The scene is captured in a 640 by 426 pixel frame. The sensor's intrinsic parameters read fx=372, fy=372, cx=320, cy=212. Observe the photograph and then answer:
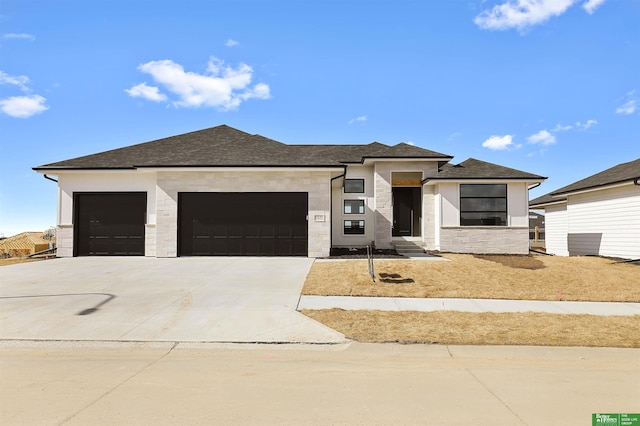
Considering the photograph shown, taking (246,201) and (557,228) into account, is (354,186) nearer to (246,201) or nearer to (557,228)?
(246,201)

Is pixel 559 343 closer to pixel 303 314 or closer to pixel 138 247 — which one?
pixel 303 314

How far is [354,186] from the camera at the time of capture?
69.7ft

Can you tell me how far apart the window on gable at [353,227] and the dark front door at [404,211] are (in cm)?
204

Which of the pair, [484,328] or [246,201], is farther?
[246,201]

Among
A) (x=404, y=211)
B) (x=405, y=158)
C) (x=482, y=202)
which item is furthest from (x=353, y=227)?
(x=482, y=202)

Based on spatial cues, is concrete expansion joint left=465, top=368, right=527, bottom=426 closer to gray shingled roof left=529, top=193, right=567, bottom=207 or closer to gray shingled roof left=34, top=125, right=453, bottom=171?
gray shingled roof left=34, top=125, right=453, bottom=171

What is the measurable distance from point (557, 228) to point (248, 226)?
20.0 m

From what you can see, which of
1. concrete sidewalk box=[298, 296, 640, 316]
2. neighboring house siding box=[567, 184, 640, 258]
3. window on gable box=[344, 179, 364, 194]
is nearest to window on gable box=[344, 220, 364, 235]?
window on gable box=[344, 179, 364, 194]

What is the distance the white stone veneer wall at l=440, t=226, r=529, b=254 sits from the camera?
19.1 meters

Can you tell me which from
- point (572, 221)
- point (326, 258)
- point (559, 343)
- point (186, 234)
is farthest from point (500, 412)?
point (572, 221)

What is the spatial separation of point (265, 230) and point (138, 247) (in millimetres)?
6200

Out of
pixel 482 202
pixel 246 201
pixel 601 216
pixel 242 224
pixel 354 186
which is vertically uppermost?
pixel 354 186

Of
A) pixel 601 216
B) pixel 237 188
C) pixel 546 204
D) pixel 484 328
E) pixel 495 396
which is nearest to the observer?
pixel 495 396

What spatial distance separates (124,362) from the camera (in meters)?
5.29
